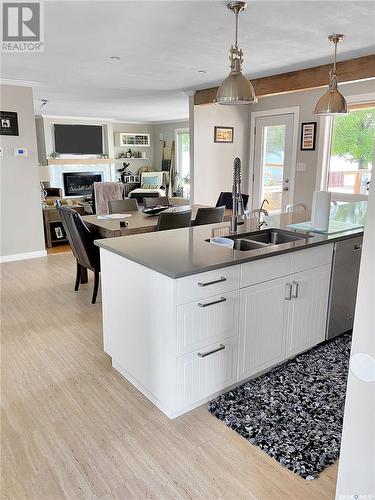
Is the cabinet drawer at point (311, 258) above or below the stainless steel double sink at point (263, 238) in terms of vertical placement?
below

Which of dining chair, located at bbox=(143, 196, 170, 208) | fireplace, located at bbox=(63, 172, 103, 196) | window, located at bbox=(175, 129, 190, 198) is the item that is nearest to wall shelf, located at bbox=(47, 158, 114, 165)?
fireplace, located at bbox=(63, 172, 103, 196)

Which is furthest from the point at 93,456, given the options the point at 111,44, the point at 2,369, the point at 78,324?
the point at 111,44

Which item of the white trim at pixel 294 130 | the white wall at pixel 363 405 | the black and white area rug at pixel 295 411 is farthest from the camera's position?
the white trim at pixel 294 130

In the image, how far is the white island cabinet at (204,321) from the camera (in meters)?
1.93

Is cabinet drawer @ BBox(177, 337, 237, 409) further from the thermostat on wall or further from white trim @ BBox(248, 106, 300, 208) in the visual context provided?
white trim @ BBox(248, 106, 300, 208)

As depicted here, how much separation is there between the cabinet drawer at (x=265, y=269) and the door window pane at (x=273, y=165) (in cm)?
456

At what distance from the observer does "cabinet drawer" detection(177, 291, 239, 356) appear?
1905 millimetres

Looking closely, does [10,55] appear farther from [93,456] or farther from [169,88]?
[93,456]

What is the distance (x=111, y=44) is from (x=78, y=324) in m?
2.49

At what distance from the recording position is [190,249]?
2.25m

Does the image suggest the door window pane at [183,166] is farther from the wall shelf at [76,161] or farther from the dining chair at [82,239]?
the dining chair at [82,239]

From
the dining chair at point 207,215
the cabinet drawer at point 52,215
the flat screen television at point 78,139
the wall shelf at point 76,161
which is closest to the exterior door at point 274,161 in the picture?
the dining chair at point 207,215

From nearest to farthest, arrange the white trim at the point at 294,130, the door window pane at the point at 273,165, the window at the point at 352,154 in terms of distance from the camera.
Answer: the window at the point at 352,154, the white trim at the point at 294,130, the door window pane at the point at 273,165

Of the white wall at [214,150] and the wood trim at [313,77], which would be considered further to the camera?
the white wall at [214,150]
